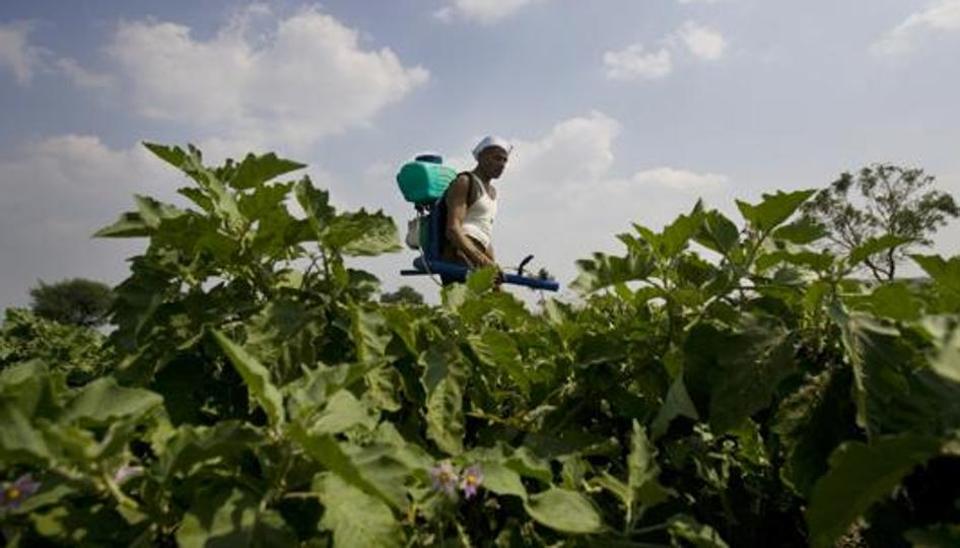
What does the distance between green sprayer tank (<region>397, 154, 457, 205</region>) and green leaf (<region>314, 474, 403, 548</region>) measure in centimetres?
664

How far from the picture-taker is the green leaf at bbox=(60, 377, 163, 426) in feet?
3.30

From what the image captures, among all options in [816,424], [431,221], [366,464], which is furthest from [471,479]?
[431,221]

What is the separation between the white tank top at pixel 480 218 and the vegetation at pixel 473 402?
13.3 ft

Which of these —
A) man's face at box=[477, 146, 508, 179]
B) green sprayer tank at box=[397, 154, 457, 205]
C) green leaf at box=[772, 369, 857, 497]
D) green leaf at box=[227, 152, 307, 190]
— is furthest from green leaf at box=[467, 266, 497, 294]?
green sprayer tank at box=[397, 154, 457, 205]

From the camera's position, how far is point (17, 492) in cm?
95

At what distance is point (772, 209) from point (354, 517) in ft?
3.37

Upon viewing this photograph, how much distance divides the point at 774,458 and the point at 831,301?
50cm

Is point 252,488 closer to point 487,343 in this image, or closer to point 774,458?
point 487,343

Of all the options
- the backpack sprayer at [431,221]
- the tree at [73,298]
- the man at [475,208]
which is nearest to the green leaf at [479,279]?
the backpack sprayer at [431,221]

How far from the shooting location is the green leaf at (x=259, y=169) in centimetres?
163

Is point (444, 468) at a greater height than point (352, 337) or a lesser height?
lesser

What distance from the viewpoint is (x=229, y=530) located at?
37.7 inches

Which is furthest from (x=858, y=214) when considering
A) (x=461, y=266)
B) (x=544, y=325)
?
(x=544, y=325)

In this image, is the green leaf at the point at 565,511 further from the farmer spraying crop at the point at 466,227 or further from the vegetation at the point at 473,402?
the farmer spraying crop at the point at 466,227
